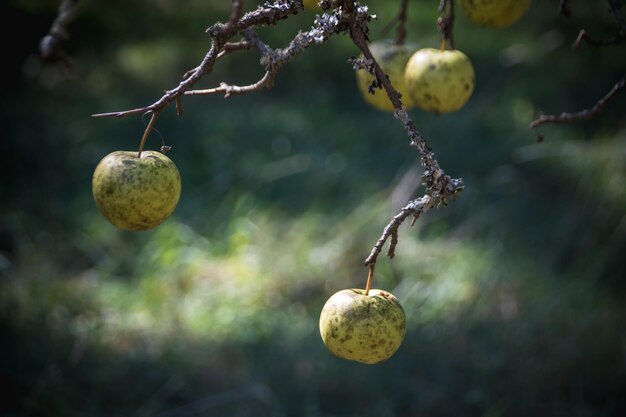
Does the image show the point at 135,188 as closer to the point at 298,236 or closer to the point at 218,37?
the point at 218,37

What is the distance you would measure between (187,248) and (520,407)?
5.46 ft

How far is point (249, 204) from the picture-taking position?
3725mm

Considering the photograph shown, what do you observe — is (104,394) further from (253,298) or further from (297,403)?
(253,298)

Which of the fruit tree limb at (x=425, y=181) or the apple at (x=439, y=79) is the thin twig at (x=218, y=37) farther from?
the apple at (x=439, y=79)

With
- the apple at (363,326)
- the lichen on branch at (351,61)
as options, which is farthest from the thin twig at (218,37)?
the apple at (363,326)

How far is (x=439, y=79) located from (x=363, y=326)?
427 mm

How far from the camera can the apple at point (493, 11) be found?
1184mm

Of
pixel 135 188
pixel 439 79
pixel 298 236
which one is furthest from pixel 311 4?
pixel 298 236

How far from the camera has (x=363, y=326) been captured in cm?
90

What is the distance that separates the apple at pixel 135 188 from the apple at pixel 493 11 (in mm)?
568

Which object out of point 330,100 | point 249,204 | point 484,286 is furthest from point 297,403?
point 330,100

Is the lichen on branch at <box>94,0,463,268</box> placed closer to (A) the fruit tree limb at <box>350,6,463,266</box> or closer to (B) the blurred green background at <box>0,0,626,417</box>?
(A) the fruit tree limb at <box>350,6,463,266</box>

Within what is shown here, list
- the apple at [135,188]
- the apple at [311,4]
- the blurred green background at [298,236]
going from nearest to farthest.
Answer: the apple at [135,188]
the apple at [311,4]
the blurred green background at [298,236]

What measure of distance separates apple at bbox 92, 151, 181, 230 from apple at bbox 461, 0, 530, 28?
57 cm
